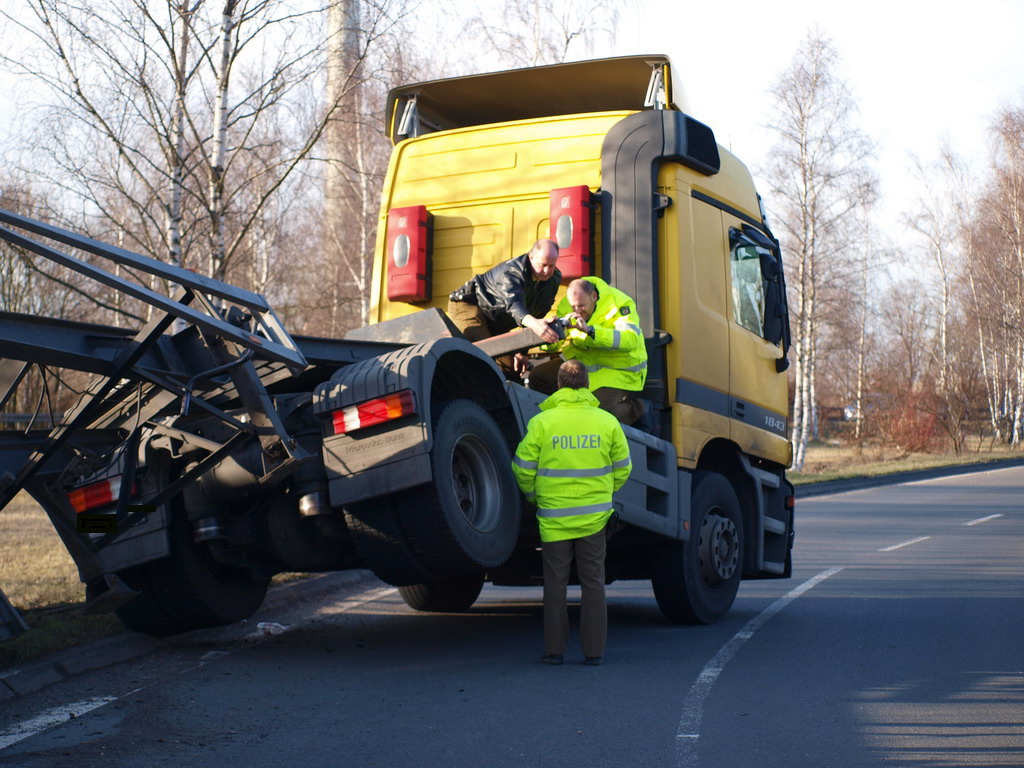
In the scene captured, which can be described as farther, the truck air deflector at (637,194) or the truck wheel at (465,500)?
the truck air deflector at (637,194)

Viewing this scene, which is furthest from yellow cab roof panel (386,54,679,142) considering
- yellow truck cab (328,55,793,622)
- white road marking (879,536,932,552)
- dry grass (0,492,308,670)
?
white road marking (879,536,932,552)

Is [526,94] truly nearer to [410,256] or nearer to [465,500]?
[410,256]

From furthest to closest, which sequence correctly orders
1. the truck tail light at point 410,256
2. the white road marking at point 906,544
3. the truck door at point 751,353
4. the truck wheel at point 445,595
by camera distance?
1. the white road marking at point 906,544
2. the truck wheel at point 445,595
3. the truck door at point 751,353
4. the truck tail light at point 410,256

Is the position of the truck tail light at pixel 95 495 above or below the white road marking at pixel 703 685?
above

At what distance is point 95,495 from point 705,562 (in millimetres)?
4245

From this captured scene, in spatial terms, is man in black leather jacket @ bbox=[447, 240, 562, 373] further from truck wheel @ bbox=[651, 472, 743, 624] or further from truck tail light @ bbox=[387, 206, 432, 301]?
truck wheel @ bbox=[651, 472, 743, 624]

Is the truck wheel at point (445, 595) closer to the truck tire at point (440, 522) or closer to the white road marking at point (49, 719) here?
the truck tire at point (440, 522)

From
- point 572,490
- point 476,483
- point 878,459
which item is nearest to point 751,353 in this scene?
point 572,490

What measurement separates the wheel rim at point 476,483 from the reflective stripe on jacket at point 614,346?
1.34 metres

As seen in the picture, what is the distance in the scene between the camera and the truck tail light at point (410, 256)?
8.55 metres

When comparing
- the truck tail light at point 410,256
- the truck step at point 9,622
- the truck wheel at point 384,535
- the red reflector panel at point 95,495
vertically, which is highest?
the truck tail light at point 410,256

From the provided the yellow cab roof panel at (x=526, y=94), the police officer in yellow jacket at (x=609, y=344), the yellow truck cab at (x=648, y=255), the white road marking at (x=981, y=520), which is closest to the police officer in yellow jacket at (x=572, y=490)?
the yellow truck cab at (x=648, y=255)

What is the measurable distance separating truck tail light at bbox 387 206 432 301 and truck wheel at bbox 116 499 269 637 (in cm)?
260

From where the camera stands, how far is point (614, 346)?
23.7 ft
